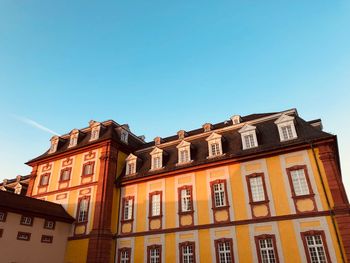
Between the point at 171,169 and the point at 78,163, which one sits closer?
the point at 171,169

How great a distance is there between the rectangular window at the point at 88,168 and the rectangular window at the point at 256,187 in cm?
1599

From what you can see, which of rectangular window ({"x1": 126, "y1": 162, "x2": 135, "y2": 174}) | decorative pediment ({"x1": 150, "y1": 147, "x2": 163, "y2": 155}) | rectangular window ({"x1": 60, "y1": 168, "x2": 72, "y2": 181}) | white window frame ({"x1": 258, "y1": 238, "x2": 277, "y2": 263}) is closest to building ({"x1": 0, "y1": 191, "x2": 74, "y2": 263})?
rectangular window ({"x1": 60, "y1": 168, "x2": 72, "y2": 181})

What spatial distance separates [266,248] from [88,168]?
18.9 m

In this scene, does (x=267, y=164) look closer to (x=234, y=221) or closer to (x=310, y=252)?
(x=234, y=221)

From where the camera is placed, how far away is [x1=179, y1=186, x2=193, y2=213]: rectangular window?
22.9m

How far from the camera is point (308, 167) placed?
63.3 ft

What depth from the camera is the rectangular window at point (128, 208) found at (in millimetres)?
25755

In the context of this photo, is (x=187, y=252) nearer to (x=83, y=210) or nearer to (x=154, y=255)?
(x=154, y=255)

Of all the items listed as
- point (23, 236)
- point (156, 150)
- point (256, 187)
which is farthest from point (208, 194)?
point (23, 236)

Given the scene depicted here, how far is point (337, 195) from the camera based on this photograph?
57.6ft

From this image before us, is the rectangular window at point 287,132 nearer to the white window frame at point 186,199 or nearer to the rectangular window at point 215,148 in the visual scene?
the rectangular window at point 215,148

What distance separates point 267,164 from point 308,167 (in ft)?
9.38

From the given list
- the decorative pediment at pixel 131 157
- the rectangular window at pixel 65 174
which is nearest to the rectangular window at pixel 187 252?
the decorative pediment at pixel 131 157

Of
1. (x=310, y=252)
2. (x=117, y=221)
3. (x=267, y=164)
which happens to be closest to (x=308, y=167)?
(x=267, y=164)
